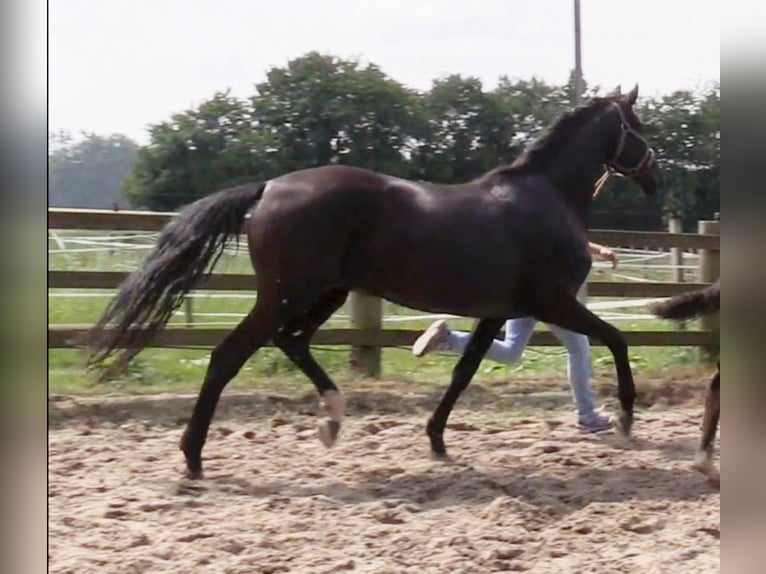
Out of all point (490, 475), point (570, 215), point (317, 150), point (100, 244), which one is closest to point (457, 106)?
point (317, 150)

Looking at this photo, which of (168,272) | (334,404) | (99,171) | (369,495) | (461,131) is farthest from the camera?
(461,131)

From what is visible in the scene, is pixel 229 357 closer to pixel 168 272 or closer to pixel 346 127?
pixel 168 272

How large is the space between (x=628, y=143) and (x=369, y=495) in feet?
7.91

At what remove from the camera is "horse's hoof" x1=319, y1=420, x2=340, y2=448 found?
4.24m

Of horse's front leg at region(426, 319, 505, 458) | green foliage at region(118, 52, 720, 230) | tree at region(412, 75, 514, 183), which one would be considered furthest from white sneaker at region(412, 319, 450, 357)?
tree at region(412, 75, 514, 183)

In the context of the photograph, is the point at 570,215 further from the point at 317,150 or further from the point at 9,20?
the point at 317,150

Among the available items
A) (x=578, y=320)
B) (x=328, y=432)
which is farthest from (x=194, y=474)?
(x=578, y=320)

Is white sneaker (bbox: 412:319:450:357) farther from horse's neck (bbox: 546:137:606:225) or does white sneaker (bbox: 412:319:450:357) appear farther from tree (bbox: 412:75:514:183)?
tree (bbox: 412:75:514:183)

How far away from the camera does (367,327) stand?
622cm

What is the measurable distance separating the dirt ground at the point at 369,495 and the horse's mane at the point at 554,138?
145cm

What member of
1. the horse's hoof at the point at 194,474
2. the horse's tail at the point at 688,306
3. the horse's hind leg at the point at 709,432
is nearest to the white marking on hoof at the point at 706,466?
the horse's hind leg at the point at 709,432

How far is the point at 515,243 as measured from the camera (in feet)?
13.7

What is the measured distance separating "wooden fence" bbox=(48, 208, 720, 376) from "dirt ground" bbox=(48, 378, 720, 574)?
582mm

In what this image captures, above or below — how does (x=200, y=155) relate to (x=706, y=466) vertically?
above
